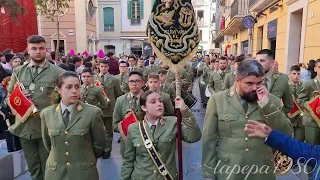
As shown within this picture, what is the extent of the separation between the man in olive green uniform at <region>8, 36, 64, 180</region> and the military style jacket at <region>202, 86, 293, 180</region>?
223cm

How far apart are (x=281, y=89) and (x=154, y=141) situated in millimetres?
2375

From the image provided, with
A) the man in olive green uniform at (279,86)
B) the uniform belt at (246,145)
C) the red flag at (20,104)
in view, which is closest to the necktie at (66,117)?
the red flag at (20,104)

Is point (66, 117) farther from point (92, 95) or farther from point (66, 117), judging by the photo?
point (92, 95)

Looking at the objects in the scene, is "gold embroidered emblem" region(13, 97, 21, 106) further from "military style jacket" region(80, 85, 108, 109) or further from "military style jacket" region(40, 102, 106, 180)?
"military style jacket" region(80, 85, 108, 109)

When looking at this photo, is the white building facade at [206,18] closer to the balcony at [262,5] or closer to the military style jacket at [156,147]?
the balcony at [262,5]

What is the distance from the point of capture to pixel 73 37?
24453 millimetres

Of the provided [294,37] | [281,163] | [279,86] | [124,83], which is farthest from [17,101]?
[294,37]

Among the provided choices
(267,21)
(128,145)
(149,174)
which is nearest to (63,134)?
(128,145)

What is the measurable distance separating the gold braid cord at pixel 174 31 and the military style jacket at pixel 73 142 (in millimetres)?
1022

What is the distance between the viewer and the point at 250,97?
2.85 meters

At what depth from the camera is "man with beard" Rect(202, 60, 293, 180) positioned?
111 inches

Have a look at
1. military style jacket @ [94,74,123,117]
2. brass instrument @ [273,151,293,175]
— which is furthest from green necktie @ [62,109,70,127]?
military style jacket @ [94,74,123,117]

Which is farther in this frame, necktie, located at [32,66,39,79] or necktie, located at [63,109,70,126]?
necktie, located at [32,66,39,79]

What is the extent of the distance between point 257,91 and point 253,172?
794mm
